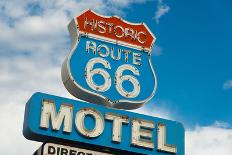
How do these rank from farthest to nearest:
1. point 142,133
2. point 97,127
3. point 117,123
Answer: point 142,133, point 117,123, point 97,127

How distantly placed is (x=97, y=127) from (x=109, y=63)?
2580 millimetres

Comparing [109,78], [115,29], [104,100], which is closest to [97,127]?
[104,100]

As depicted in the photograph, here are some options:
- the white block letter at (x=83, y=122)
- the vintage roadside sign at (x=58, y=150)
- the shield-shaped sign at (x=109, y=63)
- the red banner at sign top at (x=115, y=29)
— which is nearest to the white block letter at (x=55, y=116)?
the white block letter at (x=83, y=122)

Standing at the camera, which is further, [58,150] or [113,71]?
[113,71]

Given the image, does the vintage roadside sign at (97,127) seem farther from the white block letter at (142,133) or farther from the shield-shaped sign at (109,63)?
the shield-shaped sign at (109,63)

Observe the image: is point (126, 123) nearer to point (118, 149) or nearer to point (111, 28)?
point (118, 149)

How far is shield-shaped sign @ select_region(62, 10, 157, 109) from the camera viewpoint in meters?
24.0

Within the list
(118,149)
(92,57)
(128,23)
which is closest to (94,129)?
(118,149)

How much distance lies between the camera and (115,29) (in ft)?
83.7

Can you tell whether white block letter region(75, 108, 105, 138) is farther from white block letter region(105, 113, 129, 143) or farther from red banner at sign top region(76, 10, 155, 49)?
red banner at sign top region(76, 10, 155, 49)

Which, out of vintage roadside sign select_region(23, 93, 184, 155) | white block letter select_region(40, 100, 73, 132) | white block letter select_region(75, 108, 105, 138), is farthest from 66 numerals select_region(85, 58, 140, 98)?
white block letter select_region(40, 100, 73, 132)

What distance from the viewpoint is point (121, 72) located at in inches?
975

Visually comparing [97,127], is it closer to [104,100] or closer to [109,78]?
[104,100]

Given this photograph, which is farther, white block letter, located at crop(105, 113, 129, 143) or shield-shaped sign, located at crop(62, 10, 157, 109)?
shield-shaped sign, located at crop(62, 10, 157, 109)
